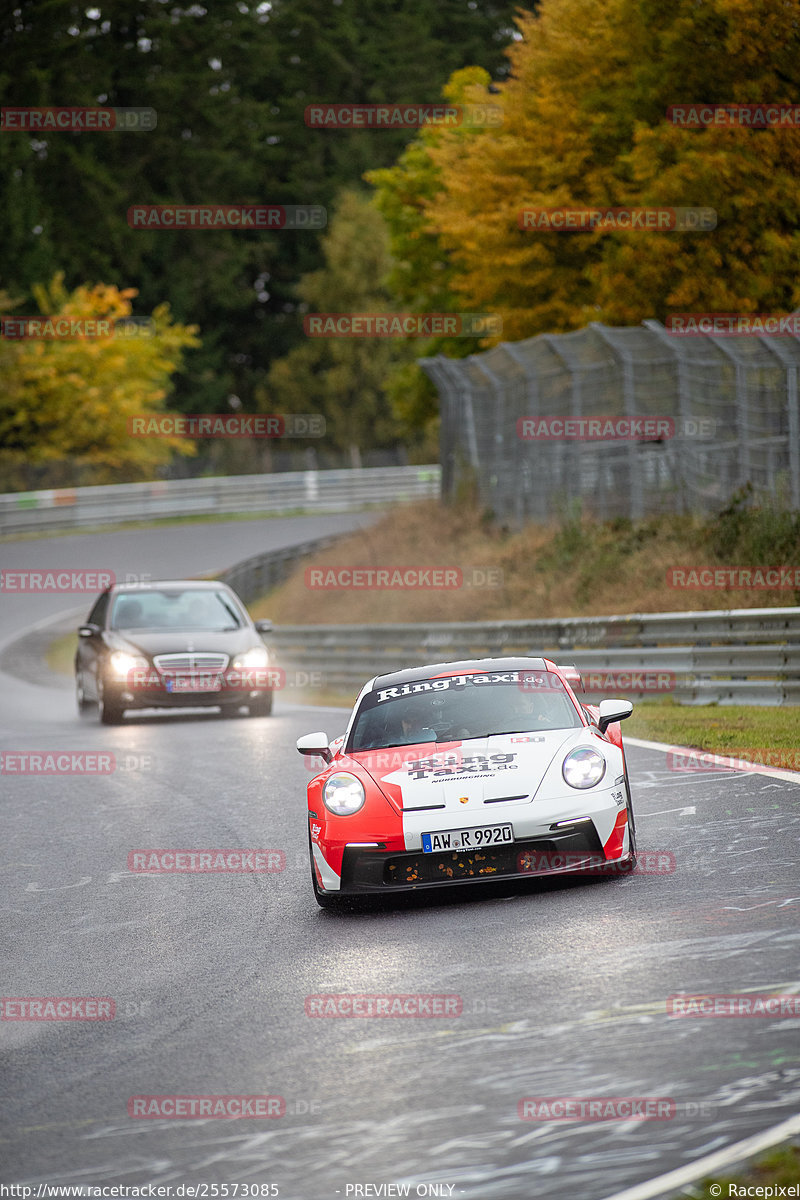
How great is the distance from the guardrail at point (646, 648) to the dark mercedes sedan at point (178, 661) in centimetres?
302

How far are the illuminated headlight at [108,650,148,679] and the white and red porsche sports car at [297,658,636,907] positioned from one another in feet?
35.6

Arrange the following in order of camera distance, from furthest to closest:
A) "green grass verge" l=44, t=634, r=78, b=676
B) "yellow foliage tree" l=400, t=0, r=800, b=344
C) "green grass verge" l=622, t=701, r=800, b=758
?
"green grass verge" l=44, t=634, r=78, b=676, "yellow foliage tree" l=400, t=0, r=800, b=344, "green grass verge" l=622, t=701, r=800, b=758

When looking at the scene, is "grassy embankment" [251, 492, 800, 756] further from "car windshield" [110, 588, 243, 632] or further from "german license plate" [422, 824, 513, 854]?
"german license plate" [422, 824, 513, 854]

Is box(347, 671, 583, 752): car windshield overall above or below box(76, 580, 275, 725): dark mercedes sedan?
above

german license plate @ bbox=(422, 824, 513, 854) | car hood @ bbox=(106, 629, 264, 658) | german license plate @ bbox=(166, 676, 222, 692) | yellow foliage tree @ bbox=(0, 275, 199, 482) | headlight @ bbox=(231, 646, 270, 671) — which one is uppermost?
yellow foliage tree @ bbox=(0, 275, 199, 482)

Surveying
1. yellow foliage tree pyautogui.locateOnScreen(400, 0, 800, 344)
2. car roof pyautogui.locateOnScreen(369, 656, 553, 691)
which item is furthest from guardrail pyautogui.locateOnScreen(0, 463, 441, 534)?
car roof pyautogui.locateOnScreen(369, 656, 553, 691)

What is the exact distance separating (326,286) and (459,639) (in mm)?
54313

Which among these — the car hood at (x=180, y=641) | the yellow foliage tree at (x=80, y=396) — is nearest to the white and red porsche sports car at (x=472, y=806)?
the car hood at (x=180, y=641)

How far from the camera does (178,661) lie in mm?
19891

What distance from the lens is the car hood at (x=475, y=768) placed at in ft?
27.6

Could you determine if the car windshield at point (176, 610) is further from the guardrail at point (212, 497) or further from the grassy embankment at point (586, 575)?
the guardrail at point (212, 497)

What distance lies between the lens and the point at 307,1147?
16.0ft

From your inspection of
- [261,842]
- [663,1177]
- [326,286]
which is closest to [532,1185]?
[663,1177]

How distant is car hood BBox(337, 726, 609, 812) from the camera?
27.6ft
